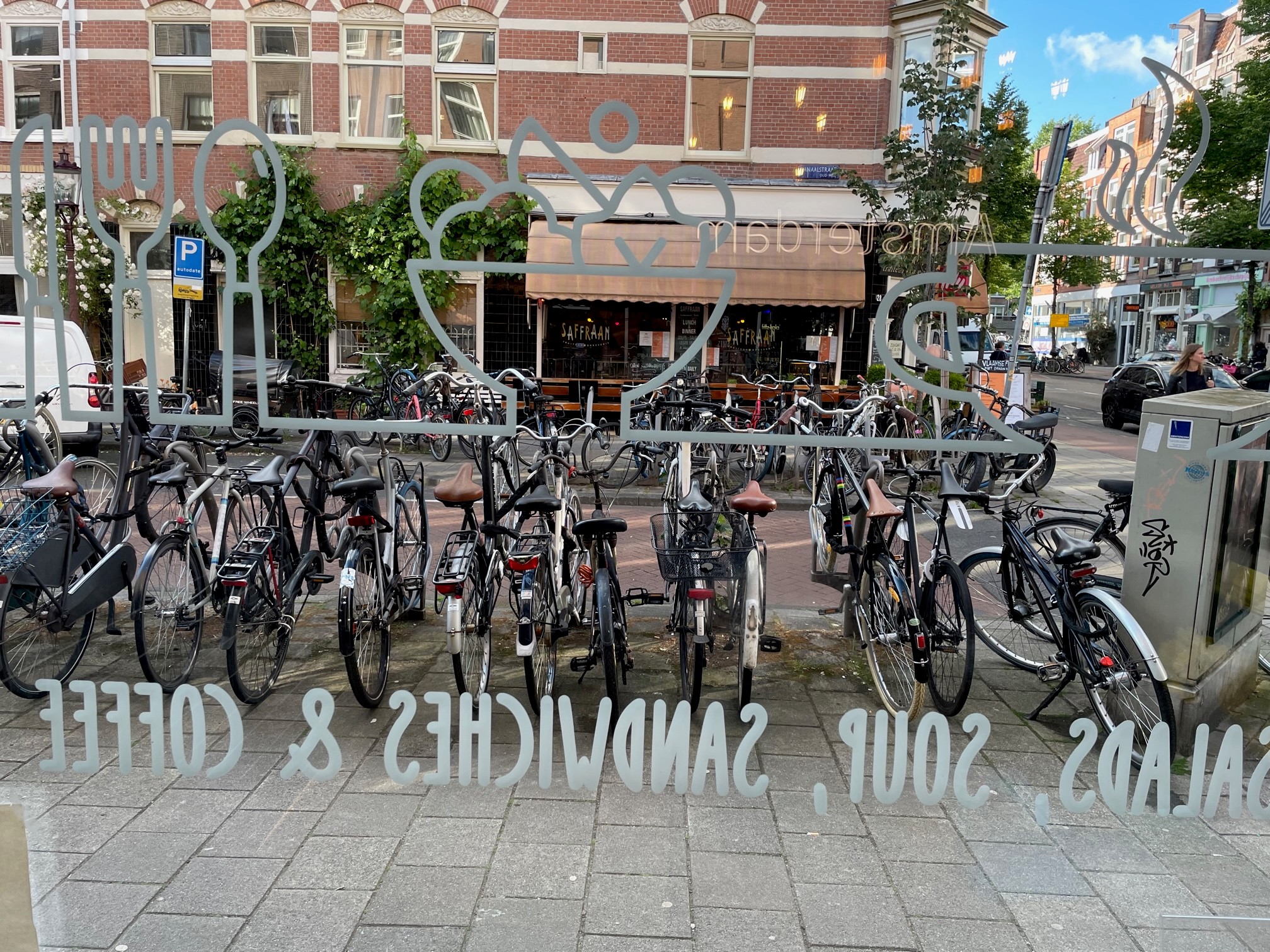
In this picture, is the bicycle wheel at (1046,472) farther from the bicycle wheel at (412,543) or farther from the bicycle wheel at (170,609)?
the bicycle wheel at (170,609)

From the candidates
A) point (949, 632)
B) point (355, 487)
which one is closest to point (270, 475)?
point (355, 487)

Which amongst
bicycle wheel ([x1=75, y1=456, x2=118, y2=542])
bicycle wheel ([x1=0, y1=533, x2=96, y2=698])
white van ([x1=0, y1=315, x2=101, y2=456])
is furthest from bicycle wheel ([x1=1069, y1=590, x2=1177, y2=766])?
bicycle wheel ([x1=75, y1=456, x2=118, y2=542])

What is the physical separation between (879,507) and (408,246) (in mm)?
2365

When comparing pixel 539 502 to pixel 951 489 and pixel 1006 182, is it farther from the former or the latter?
pixel 1006 182

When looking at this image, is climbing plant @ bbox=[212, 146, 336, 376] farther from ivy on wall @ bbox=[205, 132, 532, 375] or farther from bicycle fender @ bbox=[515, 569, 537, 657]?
bicycle fender @ bbox=[515, 569, 537, 657]

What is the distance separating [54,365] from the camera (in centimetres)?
523

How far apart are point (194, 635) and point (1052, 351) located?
1330 inches

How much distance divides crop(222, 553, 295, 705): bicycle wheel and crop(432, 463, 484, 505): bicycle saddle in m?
0.81

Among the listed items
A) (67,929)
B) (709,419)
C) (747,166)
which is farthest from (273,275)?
(709,419)

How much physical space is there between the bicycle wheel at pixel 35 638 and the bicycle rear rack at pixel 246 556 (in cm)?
81

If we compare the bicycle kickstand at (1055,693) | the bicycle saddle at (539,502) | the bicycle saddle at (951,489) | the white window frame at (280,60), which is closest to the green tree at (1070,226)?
the bicycle saddle at (951,489)

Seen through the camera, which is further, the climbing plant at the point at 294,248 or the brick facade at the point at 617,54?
the brick facade at the point at 617,54

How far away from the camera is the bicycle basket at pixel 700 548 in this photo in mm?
4184

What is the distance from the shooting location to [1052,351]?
33.8 m
